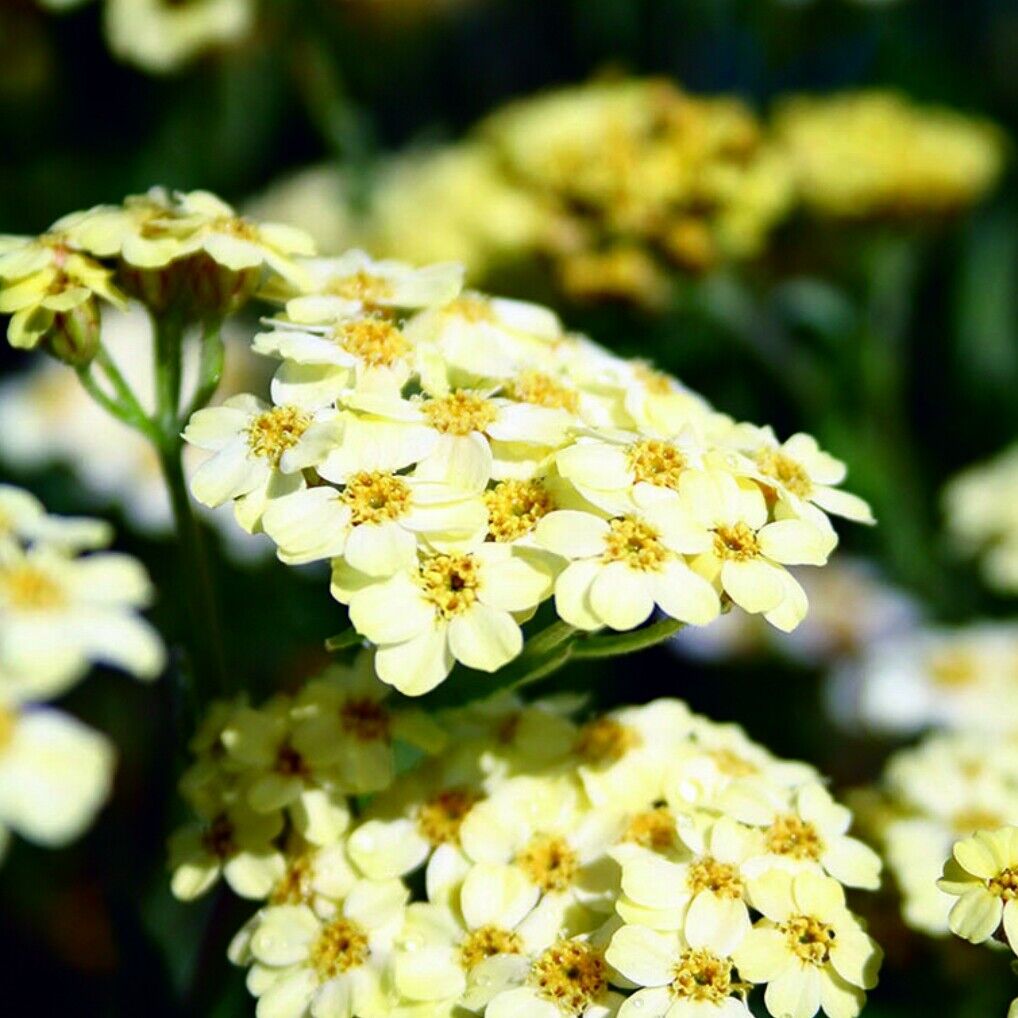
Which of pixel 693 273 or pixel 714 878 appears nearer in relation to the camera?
pixel 714 878

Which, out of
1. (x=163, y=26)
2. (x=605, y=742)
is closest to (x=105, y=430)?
(x=163, y=26)

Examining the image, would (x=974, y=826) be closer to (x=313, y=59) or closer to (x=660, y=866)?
(x=660, y=866)

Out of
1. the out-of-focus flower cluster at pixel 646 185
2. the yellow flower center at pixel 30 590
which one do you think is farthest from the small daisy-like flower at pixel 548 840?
the out-of-focus flower cluster at pixel 646 185

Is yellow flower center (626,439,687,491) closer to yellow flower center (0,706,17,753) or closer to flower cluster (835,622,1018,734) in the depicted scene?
yellow flower center (0,706,17,753)

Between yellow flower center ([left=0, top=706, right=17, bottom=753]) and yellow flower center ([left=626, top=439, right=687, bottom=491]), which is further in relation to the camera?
yellow flower center ([left=626, top=439, right=687, bottom=491])

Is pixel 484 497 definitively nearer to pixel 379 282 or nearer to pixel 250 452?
pixel 250 452

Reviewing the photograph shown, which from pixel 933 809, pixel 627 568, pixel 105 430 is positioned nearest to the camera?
pixel 627 568

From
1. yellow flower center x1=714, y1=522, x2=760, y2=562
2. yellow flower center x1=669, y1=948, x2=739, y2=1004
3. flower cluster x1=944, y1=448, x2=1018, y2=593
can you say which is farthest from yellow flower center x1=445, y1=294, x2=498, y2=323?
flower cluster x1=944, y1=448, x2=1018, y2=593

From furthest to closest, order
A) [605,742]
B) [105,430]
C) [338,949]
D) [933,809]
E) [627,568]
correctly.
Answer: [105,430] < [933,809] < [605,742] < [338,949] < [627,568]
